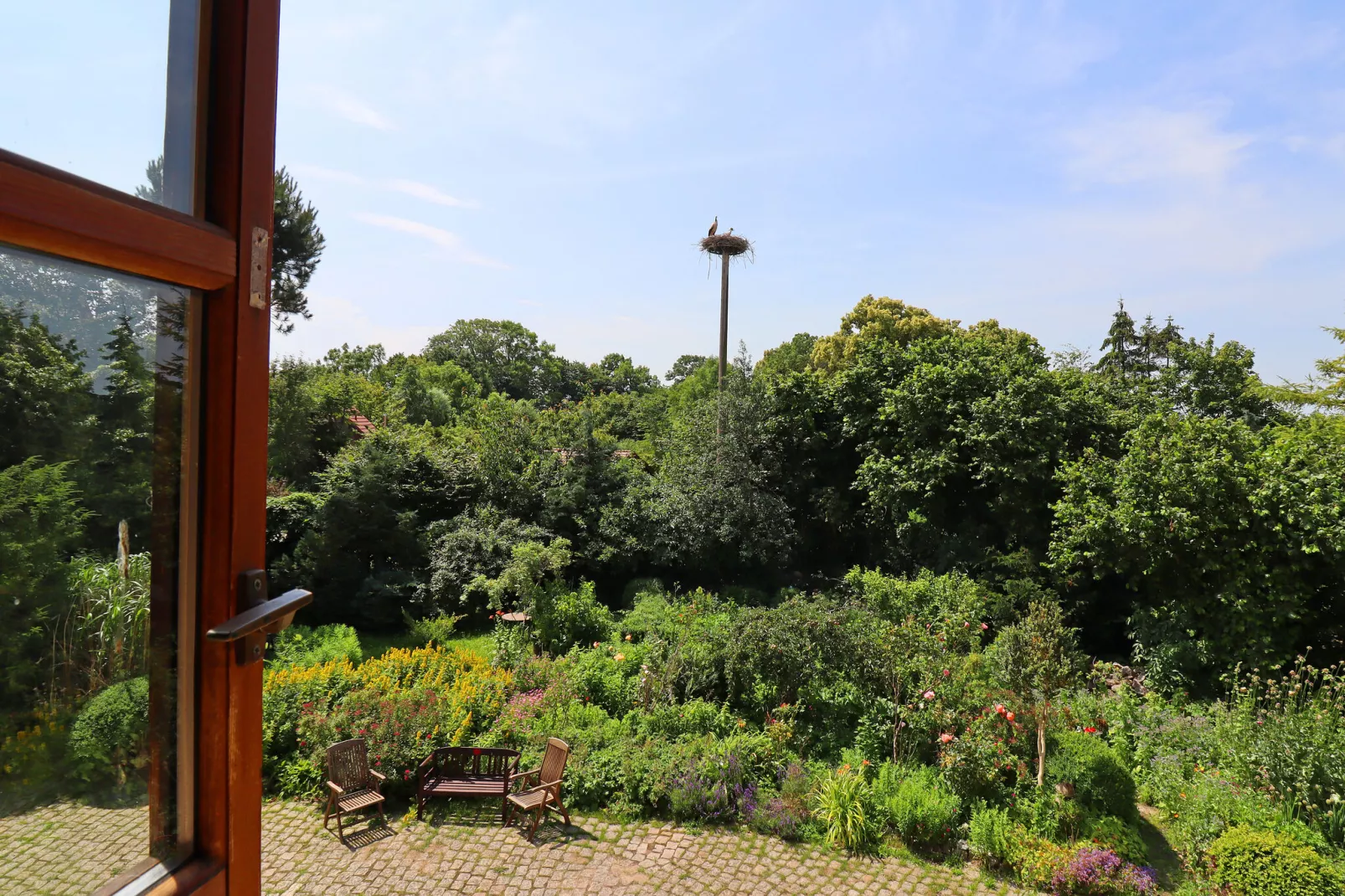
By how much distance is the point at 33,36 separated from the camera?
0.87 m

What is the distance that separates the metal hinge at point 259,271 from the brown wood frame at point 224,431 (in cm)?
1

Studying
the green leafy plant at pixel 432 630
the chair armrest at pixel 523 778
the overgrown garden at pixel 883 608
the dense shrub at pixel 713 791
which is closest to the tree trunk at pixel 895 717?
the overgrown garden at pixel 883 608

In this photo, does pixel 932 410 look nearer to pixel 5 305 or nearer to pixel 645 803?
pixel 645 803

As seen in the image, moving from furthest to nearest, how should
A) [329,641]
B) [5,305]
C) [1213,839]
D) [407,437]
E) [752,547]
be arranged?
1. [407,437]
2. [752,547]
3. [329,641]
4. [1213,839]
5. [5,305]

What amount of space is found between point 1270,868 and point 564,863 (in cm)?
529

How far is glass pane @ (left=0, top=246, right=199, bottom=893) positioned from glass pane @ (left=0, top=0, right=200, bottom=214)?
0.15 metres

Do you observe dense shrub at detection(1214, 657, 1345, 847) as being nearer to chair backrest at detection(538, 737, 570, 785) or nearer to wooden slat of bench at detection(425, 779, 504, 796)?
chair backrest at detection(538, 737, 570, 785)

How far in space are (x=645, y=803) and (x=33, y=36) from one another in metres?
7.38

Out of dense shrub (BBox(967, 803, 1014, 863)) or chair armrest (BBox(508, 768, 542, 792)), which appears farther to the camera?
chair armrest (BBox(508, 768, 542, 792))

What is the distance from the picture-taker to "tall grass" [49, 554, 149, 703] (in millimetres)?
891

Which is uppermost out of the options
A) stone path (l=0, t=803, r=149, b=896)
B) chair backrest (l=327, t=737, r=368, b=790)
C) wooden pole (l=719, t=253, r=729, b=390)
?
wooden pole (l=719, t=253, r=729, b=390)

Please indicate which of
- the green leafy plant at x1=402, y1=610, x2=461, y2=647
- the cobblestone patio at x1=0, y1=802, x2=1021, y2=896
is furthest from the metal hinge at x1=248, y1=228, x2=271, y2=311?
the green leafy plant at x1=402, y1=610, x2=461, y2=647

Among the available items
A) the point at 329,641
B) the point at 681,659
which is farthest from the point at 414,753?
the point at 329,641

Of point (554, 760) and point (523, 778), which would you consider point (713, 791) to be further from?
point (523, 778)
